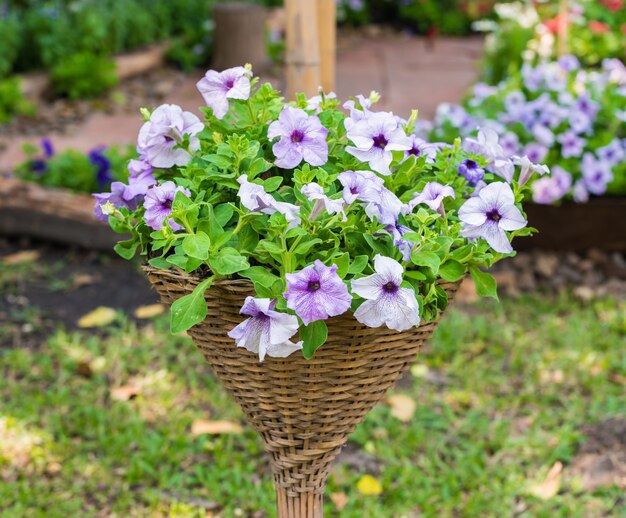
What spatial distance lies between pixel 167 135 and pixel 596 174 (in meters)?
2.54

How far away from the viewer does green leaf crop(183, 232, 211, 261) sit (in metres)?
1.27

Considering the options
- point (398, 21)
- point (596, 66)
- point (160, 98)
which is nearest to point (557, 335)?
point (596, 66)

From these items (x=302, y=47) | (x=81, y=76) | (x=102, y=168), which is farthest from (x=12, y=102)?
(x=302, y=47)

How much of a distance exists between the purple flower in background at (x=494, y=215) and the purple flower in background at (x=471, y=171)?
6.5 inches

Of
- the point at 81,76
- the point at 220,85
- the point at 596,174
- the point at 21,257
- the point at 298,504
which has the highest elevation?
the point at 220,85

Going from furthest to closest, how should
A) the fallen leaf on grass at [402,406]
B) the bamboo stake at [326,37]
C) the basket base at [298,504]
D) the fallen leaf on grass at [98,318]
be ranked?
the fallen leaf on grass at [98,318] → the bamboo stake at [326,37] → the fallen leaf on grass at [402,406] → the basket base at [298,504]

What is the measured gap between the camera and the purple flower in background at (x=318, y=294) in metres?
1.20

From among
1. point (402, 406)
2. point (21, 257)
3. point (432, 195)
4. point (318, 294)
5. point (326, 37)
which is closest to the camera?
point (318, 294)

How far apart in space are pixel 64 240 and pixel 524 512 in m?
2.42

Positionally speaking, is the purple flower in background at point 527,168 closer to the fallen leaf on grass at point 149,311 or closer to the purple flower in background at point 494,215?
the purple flower in background at point 494,215

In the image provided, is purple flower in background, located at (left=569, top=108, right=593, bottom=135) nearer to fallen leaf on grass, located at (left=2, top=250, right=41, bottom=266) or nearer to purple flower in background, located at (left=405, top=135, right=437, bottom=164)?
purple flower in background, located at (left=405, top=135, right=437, bottom=164)

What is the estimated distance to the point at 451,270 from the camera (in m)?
1.35

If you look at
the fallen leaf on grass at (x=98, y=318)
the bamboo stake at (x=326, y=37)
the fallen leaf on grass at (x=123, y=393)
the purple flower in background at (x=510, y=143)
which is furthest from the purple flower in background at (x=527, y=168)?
the fallen leaf on grass at (x=98, y=318)

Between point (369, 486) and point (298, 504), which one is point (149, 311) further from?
point (298, 504)
